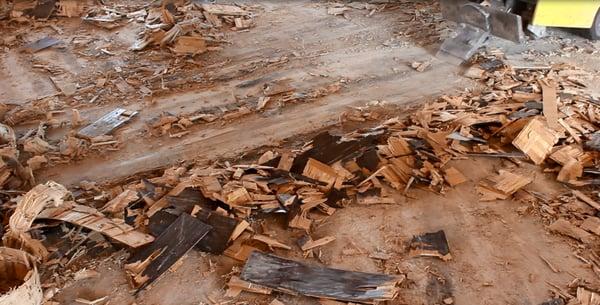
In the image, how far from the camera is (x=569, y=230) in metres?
4.18

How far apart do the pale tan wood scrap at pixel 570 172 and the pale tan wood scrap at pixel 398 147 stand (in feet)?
4.24

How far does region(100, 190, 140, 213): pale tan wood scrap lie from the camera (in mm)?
4289

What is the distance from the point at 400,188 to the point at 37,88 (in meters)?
4.36

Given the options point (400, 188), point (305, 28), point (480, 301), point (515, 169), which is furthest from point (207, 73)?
point (480, 301)

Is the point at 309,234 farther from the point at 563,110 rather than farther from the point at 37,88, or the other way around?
the point at 37,88

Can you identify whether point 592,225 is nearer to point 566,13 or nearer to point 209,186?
point 209,186

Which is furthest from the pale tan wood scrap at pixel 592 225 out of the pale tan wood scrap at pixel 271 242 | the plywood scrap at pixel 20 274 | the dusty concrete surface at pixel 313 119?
the plywood scrap at pixel 20 274

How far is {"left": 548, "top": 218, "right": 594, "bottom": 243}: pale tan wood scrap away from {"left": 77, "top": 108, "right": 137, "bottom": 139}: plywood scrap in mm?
4136

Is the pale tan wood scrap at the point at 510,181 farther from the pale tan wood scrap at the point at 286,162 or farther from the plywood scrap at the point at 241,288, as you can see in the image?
the plywood scrap at the point at 241,288

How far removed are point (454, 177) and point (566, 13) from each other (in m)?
3.63

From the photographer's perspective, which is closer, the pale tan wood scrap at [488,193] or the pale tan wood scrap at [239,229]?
the pale tan wood scrap at [239,229]

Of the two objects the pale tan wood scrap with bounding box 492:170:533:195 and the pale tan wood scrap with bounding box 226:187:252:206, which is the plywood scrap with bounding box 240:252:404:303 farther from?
the pale tan wood scrap with bounding box 492:170:533:195

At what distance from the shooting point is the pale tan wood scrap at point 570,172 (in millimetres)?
4719

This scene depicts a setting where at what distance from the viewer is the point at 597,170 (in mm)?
4750
